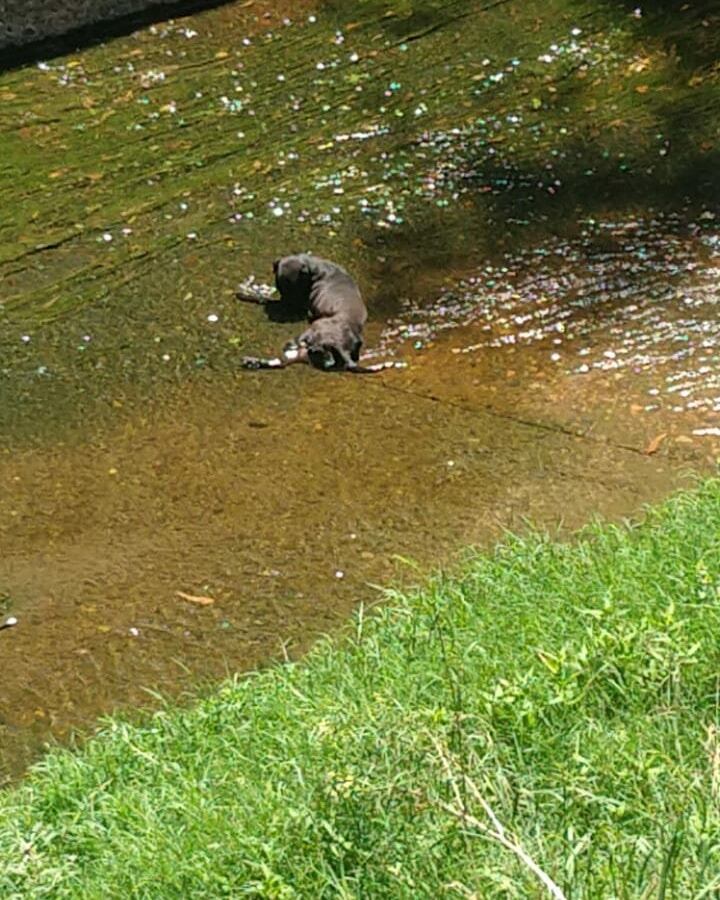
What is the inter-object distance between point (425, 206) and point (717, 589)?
163 inches

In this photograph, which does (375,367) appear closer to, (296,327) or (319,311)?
(319,311)

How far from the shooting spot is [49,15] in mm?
9828

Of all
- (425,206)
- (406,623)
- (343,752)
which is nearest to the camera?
(343,752)

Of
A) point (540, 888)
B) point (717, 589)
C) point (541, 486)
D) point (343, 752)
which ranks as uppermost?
point (540, 888)

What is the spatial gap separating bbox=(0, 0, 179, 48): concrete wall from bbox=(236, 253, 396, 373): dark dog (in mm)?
3150

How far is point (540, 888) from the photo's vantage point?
283 cm

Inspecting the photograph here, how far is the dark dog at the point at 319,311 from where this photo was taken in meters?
6.86

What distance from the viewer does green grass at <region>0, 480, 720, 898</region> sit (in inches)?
126

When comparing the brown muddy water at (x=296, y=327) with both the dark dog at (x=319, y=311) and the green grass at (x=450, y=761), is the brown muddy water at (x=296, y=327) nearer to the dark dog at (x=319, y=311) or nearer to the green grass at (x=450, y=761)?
the dark dog at (x=319, y=311)

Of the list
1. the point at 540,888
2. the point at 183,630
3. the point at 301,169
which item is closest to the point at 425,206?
the point at 301,169

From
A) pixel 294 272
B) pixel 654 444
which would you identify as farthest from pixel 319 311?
pixel 654 444

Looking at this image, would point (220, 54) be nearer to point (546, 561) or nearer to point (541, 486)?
point (541, 486)

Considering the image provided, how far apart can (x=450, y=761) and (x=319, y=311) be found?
3.83 metres

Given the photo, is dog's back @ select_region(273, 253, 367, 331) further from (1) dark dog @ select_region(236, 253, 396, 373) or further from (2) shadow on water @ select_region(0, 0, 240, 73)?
(2) shadow on water @ select_region(0, 0, 240, 73)
